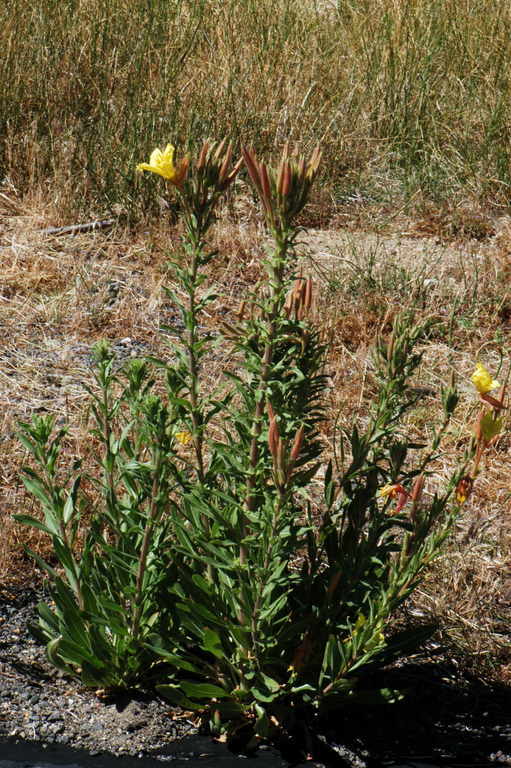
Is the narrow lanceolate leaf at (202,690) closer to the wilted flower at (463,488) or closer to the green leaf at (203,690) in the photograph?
the green leaf at (203,690)

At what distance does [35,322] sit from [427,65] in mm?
3282

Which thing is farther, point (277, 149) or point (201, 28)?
point (201, 28)

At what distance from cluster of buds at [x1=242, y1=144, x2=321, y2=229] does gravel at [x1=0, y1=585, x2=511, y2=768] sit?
1.24 metres

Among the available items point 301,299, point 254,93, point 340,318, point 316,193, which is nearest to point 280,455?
point 301,299

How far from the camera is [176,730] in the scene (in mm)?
2344

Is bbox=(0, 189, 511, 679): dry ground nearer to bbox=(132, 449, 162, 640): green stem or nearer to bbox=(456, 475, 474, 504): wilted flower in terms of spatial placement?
bbox=(132, 449, 162, 640): green stem

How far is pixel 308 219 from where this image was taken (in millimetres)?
5270

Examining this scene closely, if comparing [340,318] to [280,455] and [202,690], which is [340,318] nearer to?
[202,690]

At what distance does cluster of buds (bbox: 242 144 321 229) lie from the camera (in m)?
1.78

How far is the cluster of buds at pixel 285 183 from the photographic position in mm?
1782

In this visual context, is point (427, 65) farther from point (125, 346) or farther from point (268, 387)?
point (268, 387)

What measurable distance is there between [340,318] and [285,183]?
2450 mm

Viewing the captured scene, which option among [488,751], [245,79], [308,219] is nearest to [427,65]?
[245,79]

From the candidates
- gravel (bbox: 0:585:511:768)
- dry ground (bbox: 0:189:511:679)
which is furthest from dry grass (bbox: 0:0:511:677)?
gravel (bbox: 0:585:511:768)
